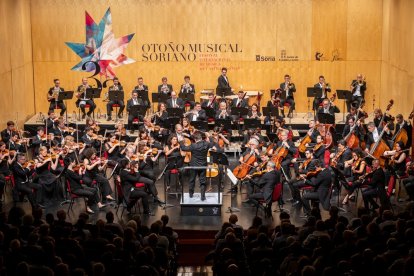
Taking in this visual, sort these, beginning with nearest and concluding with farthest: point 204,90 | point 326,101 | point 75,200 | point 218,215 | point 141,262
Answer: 1. point 141,262
2. point 218,215
3. point 75,200
4. point 326,101
5. point 204,90

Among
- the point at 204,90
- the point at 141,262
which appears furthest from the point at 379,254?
the point at 204,90

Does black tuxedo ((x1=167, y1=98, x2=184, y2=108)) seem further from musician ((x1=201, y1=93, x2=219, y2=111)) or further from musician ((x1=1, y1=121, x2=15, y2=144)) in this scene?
musician ((x1=1, y1=121, x2=15, y2=144))

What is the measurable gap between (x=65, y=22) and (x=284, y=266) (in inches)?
688

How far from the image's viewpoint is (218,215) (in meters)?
20.0

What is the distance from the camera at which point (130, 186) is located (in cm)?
1984

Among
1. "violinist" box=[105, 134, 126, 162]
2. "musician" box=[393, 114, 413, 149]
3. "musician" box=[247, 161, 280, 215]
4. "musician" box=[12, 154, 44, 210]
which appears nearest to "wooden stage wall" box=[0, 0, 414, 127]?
"musician" box=[393, 114, 413, 149]

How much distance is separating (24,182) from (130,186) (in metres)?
2.68

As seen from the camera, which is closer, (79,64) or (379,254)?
(379,254)

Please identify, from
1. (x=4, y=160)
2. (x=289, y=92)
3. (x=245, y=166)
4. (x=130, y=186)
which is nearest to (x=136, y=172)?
(x=130, y=186)

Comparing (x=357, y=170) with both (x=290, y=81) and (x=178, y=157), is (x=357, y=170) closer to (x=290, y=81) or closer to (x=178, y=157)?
(x=178, y=157)

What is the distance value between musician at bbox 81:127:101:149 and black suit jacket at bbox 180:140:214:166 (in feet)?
9.72

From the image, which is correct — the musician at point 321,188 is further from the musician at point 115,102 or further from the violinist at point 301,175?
the musician at point 115,102

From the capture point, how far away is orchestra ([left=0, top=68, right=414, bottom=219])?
19828 mm

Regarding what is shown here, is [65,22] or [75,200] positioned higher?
[65,22]
